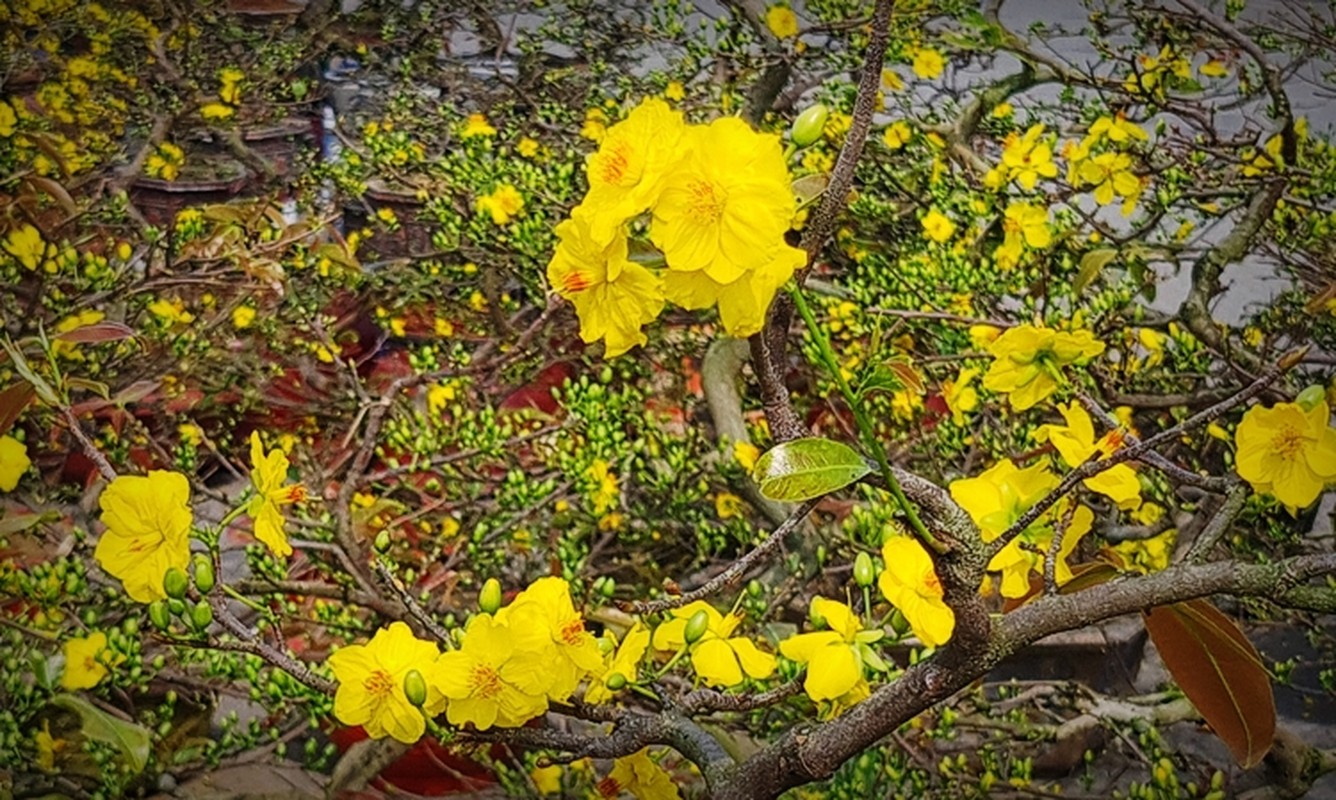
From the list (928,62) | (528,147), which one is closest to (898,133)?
(928,62)

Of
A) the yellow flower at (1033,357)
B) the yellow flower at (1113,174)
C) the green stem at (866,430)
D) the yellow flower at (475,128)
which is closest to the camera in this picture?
the green stem at (866,430)

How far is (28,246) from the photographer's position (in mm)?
1124

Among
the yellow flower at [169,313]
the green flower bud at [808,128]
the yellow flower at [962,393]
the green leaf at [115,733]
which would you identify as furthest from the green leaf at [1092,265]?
the yellow flower at [169,313]

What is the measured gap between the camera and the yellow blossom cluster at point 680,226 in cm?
38

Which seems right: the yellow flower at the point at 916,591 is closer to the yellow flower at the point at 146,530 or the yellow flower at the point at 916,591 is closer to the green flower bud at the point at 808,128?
the green flower bud at the point at 808,128

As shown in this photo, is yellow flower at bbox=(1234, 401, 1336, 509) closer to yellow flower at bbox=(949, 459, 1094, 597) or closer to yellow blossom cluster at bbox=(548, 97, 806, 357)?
yellow flower at bbox=(949, 459, 1094, 597)

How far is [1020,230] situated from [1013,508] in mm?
694

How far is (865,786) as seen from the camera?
3.02 ft

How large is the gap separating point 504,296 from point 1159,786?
958 millimetres

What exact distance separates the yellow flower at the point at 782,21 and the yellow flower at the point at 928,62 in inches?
5.8

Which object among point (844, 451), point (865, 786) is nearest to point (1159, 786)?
point (865, 786)

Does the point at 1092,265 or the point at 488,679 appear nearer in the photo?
the point at 488,679

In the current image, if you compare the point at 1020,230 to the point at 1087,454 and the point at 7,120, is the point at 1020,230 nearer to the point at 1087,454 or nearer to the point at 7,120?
the point at 1087,454

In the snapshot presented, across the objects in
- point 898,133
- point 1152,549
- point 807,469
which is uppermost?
point 807,469
